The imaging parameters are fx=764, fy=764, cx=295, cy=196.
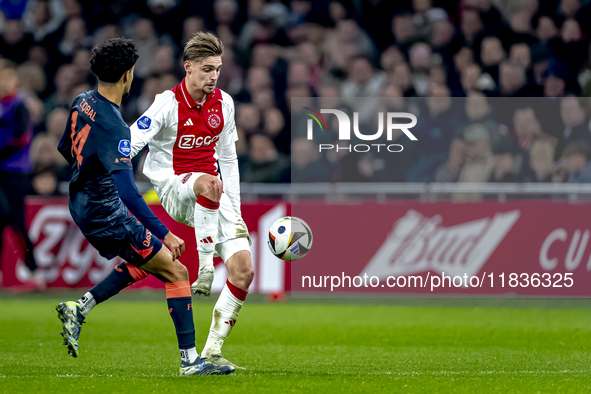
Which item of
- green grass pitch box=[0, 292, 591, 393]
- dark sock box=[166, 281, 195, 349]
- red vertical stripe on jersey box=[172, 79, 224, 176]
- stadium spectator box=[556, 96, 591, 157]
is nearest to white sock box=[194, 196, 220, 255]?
red vertical stripe on jersey box=[172, 79, 224, 176]

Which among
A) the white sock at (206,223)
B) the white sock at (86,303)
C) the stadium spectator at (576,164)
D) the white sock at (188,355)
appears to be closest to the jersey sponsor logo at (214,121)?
the white sock at (206,223)

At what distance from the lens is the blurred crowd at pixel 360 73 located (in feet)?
33.1

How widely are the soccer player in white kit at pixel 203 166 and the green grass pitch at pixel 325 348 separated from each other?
0.62 metres

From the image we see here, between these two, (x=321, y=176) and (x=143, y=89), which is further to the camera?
(x=143, y=89)

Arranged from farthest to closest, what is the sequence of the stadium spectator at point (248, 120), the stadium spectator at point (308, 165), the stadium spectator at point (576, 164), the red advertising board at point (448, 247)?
the stadium spectator at point (248, 120) → the stadium spectator at point (308, 165) → the stadium spectator at point (576, 164) → the red advertising board at point (448, 247)

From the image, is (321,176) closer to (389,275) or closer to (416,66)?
(389,275)

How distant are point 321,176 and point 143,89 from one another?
3603 millimetres

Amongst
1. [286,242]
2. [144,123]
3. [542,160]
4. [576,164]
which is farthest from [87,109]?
[576,164]

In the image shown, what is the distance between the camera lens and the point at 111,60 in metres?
4.85

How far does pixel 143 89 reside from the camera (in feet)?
39.5

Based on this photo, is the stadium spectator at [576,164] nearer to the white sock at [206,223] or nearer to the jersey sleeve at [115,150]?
the white sock at [206,223]

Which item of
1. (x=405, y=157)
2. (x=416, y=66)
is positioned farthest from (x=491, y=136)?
(x=416, y=66)

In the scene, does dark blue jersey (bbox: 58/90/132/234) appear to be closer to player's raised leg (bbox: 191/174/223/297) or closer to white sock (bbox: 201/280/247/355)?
player's raised leg (bbox: 191/174/223/297)

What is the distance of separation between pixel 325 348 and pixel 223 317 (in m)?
1.55
